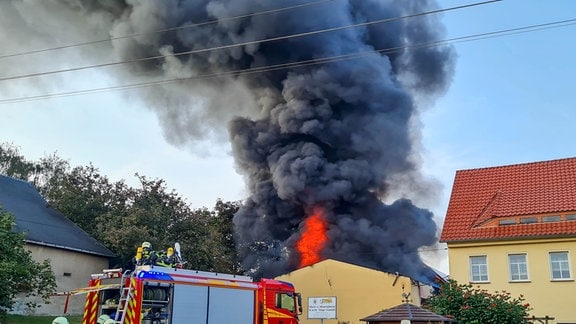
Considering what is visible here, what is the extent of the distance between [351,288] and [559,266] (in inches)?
401

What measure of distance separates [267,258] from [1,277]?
23413 mm

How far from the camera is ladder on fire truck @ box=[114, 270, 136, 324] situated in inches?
482

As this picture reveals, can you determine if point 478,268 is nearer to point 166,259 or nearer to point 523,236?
point 523,236

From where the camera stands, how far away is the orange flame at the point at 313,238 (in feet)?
110

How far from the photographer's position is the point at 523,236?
2102 centimetres

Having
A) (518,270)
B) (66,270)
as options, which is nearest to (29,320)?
(66,270)

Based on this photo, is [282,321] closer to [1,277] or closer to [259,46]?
[1,277]

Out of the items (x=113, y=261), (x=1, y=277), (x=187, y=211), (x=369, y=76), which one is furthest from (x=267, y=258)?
(x=1, y=277)

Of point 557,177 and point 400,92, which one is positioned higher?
point 400,92

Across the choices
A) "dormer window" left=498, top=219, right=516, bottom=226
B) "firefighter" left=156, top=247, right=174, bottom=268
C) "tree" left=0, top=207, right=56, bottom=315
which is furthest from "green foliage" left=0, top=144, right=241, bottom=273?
"dormer window" left=498, top=219, right=516, bottom=226

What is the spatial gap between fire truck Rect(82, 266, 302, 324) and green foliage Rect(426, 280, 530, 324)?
6.53 metres

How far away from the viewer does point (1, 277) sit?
48.6ft

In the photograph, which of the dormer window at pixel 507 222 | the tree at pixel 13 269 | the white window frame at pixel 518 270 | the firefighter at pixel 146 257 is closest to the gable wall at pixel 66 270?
the tree at pixel 13 269

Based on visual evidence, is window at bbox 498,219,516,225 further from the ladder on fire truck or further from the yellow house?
the ladder on fire truck
